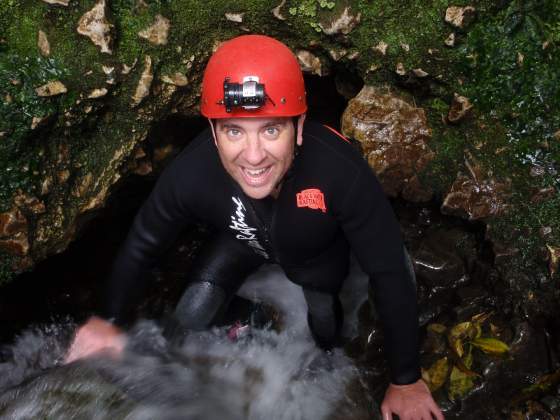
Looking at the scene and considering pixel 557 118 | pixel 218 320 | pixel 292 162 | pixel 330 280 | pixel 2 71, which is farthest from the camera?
pixel 218 320

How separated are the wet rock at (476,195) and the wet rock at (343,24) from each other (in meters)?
1.13

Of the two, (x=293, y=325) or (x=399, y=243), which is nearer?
(x=399, y=243)

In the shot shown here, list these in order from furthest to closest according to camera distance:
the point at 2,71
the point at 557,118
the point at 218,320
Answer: the point at 218,320 → the point at 557,118 → the point at 2,71

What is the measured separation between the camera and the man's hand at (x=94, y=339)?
9.38 feet

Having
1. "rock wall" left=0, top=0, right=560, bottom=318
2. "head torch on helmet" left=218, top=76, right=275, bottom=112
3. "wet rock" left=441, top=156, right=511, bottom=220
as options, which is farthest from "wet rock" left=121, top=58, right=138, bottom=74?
"wet rock" left=441, top=156, right=511, bottom=220

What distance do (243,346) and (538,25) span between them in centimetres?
297

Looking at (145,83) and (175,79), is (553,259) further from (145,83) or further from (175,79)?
(145,83)

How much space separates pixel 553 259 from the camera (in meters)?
2.96

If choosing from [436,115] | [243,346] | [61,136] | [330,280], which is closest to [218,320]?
[243,346]

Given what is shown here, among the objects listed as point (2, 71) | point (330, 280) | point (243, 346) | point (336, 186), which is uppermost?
point (2, 71)

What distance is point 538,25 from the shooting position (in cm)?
281

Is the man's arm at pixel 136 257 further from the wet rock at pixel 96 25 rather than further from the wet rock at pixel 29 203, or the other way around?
the wet rock at pixel 96 25

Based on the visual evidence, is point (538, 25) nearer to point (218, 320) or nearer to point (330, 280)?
point (330, 280)

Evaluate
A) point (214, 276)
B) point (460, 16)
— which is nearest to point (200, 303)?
point (214, 276)
